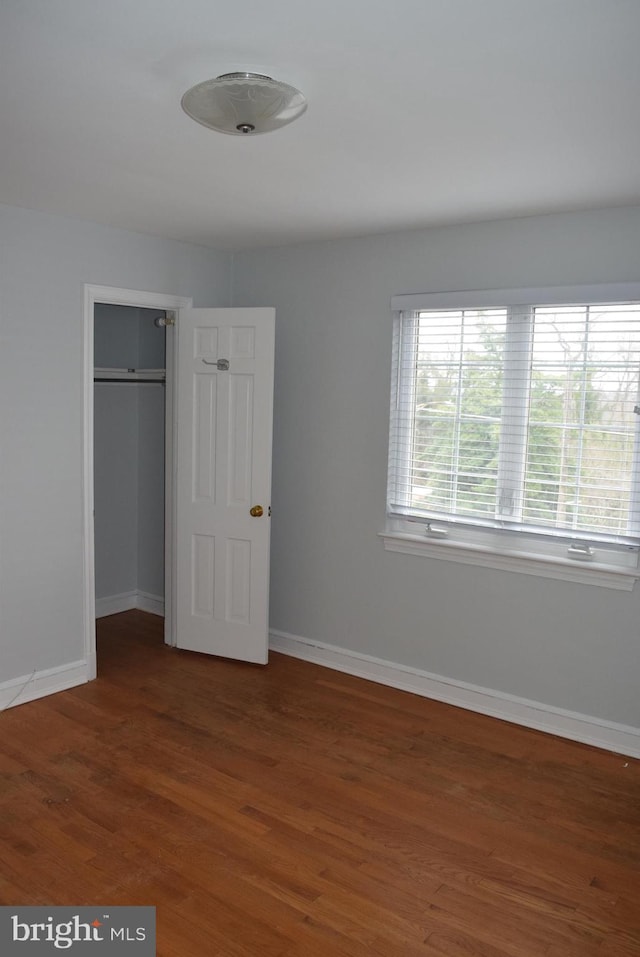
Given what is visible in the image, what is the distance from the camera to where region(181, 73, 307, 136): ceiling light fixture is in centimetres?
211

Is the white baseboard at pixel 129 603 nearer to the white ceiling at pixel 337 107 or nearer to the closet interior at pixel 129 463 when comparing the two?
the closet interior at pixel 129 463

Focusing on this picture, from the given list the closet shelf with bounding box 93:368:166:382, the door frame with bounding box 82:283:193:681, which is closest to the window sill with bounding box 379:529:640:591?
the door frame with bounding box 82:283:193:681

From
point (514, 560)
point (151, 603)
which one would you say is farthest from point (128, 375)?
point (514, 560)

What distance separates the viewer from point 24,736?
12.0 ft

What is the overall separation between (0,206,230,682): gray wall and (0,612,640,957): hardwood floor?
422mm

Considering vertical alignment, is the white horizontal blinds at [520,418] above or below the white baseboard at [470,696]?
above

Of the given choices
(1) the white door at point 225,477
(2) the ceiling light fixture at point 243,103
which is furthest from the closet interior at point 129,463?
(2) the ceiling light fixture at point 243,103

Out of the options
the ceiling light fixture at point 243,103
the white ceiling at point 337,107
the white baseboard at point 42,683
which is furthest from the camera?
the white baseboard at point 42,683

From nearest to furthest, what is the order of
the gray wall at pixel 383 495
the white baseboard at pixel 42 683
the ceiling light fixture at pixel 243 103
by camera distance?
the ceiling light fixture at pixel 243 103 → the gray wall at pixel 383 495 → the white baseboard at pixel 42 683

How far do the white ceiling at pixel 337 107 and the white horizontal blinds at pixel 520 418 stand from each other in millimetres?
575

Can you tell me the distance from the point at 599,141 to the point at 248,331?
2.36 m

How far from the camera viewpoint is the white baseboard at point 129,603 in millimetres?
5523

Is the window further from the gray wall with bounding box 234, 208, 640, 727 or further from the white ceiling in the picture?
the white ceiling

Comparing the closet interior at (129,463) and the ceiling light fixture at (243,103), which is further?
the closet interior at (129,463)
